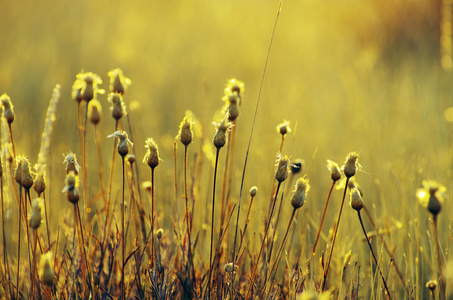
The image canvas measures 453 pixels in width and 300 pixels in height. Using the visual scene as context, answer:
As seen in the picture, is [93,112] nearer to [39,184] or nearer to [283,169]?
[39,184]

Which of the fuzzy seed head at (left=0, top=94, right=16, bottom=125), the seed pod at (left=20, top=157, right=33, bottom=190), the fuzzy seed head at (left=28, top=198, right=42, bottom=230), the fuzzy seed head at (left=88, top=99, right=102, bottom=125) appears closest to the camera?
the fuzzy seed head at (left=28, top=198, right=42, bottom=230)

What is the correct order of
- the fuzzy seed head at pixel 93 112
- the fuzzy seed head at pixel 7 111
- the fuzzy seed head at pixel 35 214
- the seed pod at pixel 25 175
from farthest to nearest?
1. the fuzzy seed head at pixel 93 112
2. the fuzzy seed head at pixel 7 111
3. the seed pod at pixel 25 175
4. the fuzzy seed head at pixel 35 214

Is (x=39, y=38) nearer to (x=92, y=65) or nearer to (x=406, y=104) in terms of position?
(x=92, y=65)

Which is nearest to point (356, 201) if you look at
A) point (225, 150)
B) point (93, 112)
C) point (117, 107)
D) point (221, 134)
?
point (221, 134)

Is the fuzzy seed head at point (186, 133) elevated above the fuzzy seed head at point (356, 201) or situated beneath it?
elevated above

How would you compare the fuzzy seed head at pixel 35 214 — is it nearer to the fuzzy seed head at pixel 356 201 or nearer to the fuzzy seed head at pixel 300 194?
the fuzzy seed head at pixel 300 194

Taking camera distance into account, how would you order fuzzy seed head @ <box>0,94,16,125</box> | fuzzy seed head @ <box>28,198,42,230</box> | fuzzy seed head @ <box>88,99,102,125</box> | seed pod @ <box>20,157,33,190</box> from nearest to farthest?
fuzzy seed head @ <box>28,198,42,230</box> < seed pod @ <box>20,157,33,190</box> < fuzzy seed head @ <box>0,94,16,125</box> < fuzzy seed head @ <box>88,99,102,125</box>

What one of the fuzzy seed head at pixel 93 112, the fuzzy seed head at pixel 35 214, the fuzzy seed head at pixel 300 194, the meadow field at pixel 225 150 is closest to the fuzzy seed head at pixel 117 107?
the meadow field at pixel 225 150

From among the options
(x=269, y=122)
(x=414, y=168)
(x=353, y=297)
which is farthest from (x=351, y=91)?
(x=353, y=297)

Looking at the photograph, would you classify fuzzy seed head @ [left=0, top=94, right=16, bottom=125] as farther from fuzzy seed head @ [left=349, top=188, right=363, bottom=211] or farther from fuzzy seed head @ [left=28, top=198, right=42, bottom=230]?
fuzzy seed head @ [left=349, top=188, right=363, bottom=211]

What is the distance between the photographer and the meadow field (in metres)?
1.31

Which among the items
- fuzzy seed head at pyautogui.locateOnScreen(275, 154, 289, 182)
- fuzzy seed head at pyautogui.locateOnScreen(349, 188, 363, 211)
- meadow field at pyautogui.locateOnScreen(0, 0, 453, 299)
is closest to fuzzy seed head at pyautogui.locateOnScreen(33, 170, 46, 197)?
meadow field at pyautogui.locateOnScreen(0, 0, 453, 299)

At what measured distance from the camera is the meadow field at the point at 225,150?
1.31m

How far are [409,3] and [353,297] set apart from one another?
17.8 feet
